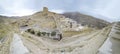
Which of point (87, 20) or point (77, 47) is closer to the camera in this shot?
point (77, 47)

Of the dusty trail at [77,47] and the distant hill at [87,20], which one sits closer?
the dusty trail at [77,47]

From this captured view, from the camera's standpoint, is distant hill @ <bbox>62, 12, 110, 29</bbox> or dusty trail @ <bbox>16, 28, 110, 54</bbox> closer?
dusty trail @ <bbox>16, 28, 110, 54</bbox>

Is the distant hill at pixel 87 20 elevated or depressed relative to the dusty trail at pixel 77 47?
depressed

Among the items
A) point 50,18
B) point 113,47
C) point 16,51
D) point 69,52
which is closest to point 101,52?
point 113,47

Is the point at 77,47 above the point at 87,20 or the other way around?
above

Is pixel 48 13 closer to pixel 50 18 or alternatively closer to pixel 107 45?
pixel 50 18

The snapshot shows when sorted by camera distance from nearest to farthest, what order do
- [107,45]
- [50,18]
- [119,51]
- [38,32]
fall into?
[119,51] → [107,45] → [38,32] → [50,18]

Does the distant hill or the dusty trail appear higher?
the dusty trail

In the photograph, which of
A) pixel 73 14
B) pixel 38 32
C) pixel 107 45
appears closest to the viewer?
pixel 107 45
